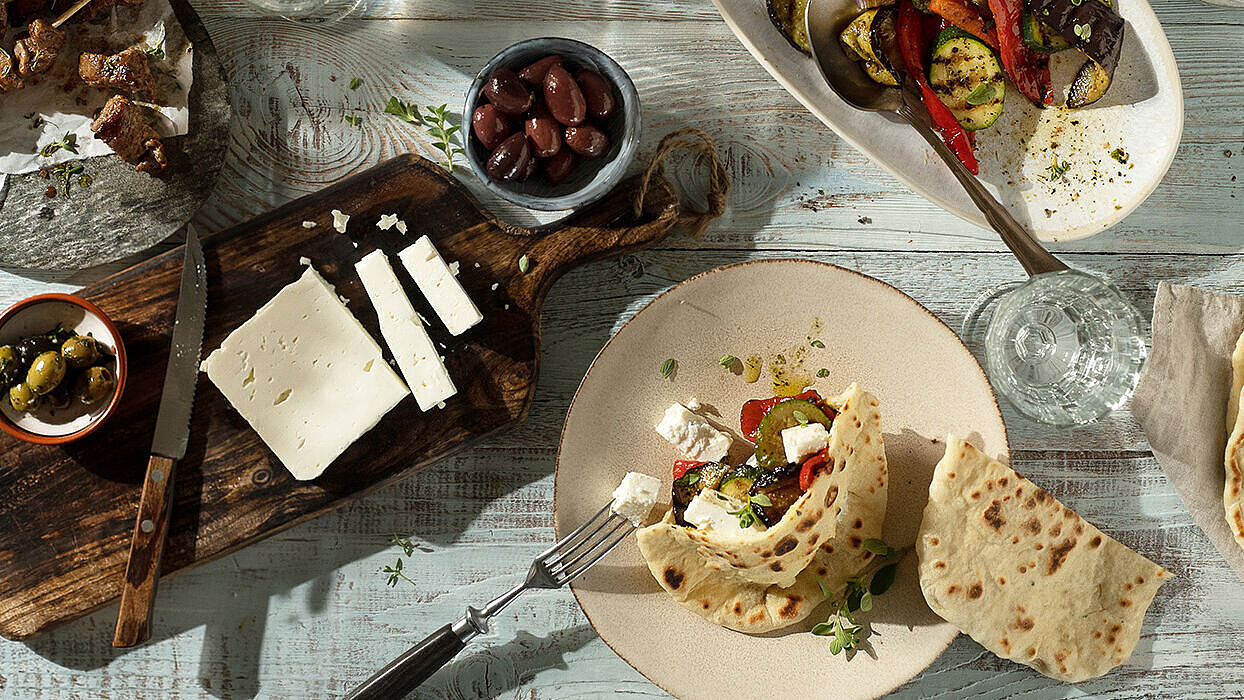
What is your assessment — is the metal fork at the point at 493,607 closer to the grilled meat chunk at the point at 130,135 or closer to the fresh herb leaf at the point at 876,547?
the fresh herb leaf at the point at 876,547

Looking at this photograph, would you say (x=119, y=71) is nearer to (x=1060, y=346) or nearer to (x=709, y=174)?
(x=709, y=174)

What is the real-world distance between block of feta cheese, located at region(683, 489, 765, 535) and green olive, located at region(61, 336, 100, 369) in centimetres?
162

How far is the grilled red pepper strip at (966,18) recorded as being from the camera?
6.96 feet

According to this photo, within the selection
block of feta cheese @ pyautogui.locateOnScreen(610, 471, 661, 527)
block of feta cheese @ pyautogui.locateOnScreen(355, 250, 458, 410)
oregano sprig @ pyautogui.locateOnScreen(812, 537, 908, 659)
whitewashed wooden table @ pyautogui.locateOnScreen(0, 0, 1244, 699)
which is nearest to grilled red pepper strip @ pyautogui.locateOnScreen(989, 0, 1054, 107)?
whitewashed wooden table @ pyautogui.locateOnScreen(0, 0, 1244, 699)

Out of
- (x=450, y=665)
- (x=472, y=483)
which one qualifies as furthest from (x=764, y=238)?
(x=450, y=665)

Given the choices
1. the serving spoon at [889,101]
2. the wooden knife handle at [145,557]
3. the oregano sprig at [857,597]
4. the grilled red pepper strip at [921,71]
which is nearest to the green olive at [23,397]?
the wooden knife handle at [145,557]

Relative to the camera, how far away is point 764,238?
2.42 meters

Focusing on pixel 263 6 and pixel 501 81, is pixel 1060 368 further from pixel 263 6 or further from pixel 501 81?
pixel 263 6

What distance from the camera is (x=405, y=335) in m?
2.22

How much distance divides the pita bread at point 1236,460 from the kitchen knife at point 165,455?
9.29 feet

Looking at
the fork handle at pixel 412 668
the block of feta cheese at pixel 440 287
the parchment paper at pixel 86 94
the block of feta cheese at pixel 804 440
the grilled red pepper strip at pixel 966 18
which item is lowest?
the fork handle at pixel 412 668

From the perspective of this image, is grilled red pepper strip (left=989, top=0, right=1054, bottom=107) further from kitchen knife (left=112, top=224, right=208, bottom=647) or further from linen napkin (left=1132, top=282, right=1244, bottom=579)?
kitchen knife (left=112, top=224, right=208, bottom=647)

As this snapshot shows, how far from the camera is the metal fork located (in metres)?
2.17

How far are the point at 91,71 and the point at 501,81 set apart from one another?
1108 millimetres
